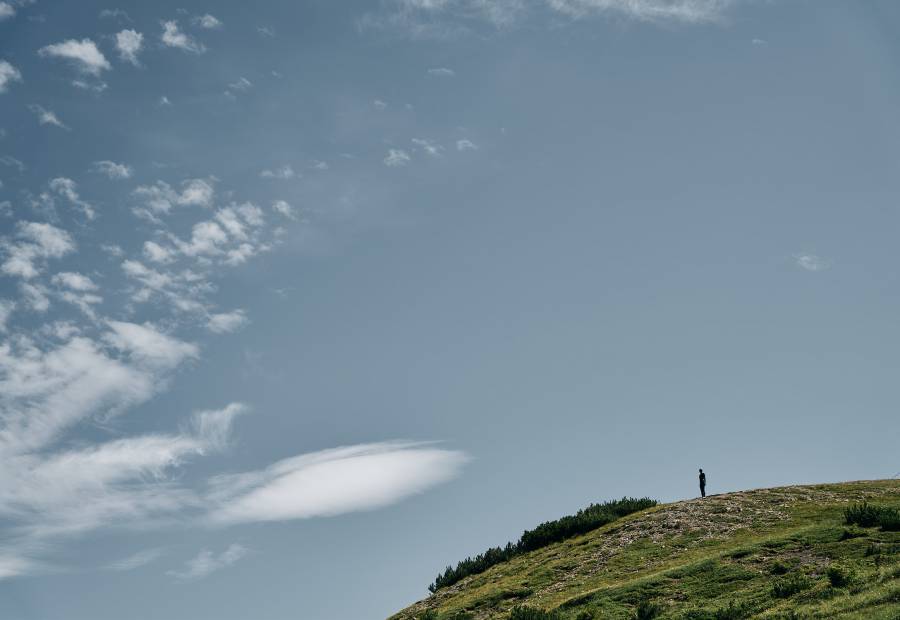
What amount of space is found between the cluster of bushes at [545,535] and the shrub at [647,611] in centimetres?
1988

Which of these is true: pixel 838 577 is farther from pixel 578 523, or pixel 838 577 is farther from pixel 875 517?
pixel 578 523

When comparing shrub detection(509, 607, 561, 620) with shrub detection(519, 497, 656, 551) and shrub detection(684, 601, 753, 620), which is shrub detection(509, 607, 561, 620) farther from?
shrub detection(519, 497, 656, 551)

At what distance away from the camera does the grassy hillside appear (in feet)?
88.1

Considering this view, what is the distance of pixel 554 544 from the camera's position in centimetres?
4981

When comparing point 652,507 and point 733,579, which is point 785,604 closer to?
point 733,579

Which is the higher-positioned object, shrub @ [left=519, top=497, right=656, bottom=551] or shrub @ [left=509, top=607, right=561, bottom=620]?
shrub @ [left=519, top=497, right=656, bottom=551]

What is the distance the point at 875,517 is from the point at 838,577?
9.33 meters

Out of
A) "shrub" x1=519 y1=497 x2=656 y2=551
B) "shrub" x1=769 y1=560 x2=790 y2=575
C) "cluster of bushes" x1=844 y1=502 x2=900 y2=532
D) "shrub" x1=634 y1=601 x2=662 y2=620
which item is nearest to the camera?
"shrub" x1=634 y1=601 x2=662 y2=620

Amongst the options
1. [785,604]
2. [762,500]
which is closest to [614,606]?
[785,604]

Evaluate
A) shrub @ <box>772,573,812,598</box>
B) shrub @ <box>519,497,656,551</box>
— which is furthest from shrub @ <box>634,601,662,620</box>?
shrub @ <box>519,497,656,551</box>

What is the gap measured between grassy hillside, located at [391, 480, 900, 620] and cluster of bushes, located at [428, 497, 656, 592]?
163cm

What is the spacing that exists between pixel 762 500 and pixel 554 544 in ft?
43.8

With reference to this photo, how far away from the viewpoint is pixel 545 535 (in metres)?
51.2

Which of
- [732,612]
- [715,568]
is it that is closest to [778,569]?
[715,568]
